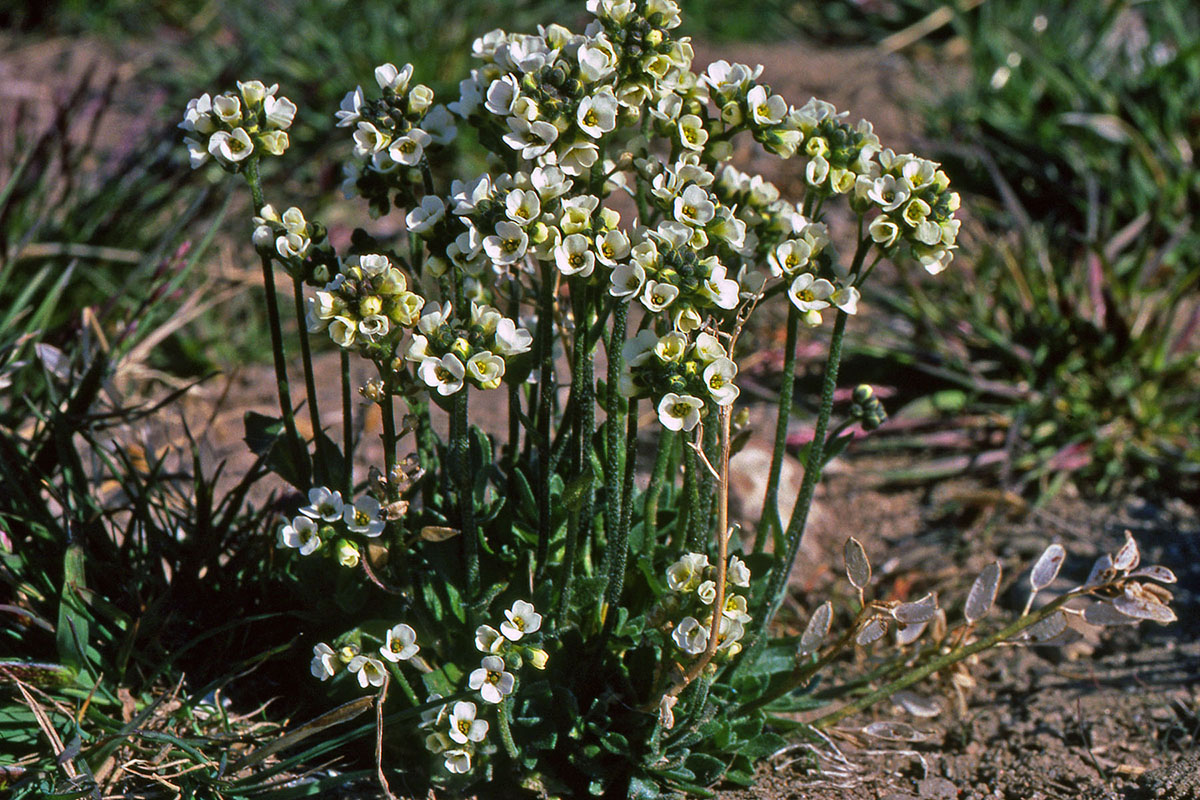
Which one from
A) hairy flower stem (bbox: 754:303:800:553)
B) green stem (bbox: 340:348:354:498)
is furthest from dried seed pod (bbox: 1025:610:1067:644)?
green stem (bbox: 340:348:354:498)

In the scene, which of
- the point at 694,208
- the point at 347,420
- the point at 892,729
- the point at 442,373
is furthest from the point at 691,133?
the point at 892,729

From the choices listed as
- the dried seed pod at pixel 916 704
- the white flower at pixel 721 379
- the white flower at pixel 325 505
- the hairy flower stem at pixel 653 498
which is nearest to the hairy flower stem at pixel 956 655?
the dried seed pod at pixel 916 704

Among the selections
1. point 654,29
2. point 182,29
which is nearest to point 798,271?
point 654,29

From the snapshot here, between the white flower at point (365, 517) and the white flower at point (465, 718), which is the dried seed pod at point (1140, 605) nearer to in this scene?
the white flower at point (465, 718)

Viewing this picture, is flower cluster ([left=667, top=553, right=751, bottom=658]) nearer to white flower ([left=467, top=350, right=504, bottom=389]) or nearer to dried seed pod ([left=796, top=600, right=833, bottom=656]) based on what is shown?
dried seed pod ([left=796, top=600, right=833, bottom=656])

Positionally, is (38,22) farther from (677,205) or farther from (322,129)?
(677,205)

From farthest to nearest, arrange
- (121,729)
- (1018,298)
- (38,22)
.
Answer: (38,22), (1018,298), (121,729)
